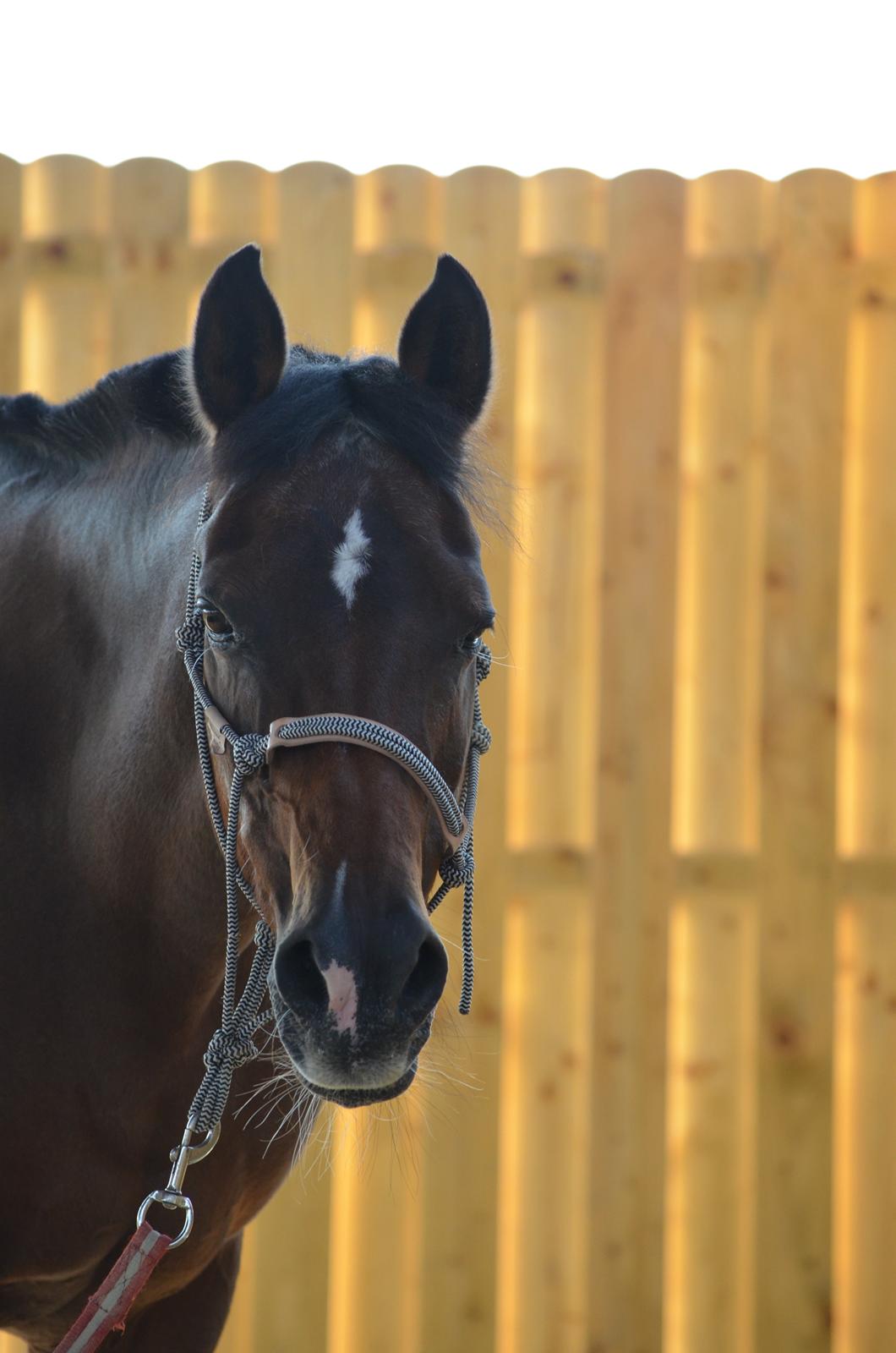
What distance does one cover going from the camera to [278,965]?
4.13 feet

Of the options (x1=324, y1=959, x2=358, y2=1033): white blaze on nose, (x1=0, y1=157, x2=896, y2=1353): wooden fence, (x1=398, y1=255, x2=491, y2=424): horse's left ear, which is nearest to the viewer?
(x1=324, y1=959, x2=358, y2=1033): white blaze on nose

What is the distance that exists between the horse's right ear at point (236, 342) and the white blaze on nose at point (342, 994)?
0.67m

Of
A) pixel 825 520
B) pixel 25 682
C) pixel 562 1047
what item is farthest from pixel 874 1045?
pixel 25 682

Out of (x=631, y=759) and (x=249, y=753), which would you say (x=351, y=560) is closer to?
(x=249, y=753)

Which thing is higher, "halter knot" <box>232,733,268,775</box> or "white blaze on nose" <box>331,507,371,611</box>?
"white blaze on nose" <box>331,507,371,611</box>

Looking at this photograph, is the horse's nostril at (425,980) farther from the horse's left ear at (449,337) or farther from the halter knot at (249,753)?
the horse's left ear at (449,337)

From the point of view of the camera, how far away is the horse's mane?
1.47m

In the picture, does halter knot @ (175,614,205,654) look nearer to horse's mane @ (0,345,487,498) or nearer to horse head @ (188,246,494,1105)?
horse head @ (188,246,494,1105)

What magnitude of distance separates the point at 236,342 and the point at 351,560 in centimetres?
35

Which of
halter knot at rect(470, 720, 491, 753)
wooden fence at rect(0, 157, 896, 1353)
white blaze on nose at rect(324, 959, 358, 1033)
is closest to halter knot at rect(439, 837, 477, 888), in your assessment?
halter knot at rect(470, 720, 491, 753)

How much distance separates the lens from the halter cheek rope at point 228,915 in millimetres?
1378

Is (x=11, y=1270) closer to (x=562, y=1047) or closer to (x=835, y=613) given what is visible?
→ (x=562, y=1047)

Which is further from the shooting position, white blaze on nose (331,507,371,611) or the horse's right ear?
the horse's right ear

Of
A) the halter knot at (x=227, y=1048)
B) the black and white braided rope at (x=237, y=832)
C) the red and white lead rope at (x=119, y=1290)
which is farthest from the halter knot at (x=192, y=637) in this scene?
the red and white lead rope at (x=119, y=1290)
